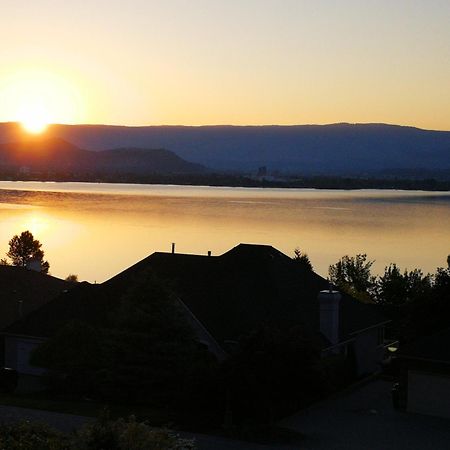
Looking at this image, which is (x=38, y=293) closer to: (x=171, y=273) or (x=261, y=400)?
(x=171, y=273)

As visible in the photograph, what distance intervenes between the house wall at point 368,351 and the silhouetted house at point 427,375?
15.8 feet

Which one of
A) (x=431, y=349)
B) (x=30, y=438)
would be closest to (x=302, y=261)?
(x=431, y=349)

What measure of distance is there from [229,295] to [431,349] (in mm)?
6052

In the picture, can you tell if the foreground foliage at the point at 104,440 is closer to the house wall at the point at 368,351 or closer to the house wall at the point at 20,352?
the house wall at the point at 20,352

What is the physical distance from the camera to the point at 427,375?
23953 millimetres

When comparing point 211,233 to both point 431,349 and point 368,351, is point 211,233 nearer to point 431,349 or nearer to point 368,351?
point 368,351

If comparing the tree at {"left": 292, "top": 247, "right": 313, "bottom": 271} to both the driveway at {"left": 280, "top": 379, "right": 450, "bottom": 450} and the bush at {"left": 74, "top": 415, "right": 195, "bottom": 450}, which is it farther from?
the bush at {"left": 74, "top": 415, "right": 195, "bottom": 450}

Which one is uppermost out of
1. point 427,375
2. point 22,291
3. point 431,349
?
point 22,291

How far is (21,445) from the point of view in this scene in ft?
42.5

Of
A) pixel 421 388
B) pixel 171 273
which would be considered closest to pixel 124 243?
pixel 171 273

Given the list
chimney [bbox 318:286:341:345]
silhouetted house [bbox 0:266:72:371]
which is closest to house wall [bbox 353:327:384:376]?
chimney [bbox 318:286:341:345]

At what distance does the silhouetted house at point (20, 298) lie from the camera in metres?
29.0

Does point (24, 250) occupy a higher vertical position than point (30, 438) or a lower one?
lower

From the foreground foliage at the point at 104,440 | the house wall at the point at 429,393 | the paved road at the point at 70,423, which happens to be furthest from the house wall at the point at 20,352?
the foreground foliage at the point at 104,440
